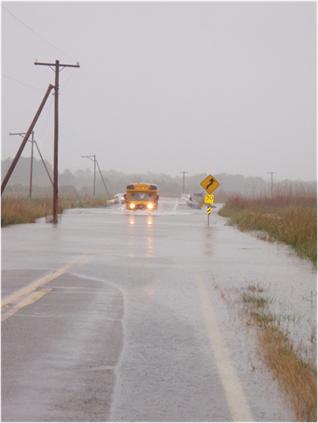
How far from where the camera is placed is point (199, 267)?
14.7m

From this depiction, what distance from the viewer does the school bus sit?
54375 millimetres

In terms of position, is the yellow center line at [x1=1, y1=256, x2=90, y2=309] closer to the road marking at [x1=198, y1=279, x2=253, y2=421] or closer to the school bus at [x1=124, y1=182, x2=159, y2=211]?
the road marking at [x1=198, y1=279, x2=253, y2=421]

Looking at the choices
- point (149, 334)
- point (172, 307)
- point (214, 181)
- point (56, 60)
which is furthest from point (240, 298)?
point (56, 60)

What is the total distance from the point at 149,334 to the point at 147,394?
228 centimetres

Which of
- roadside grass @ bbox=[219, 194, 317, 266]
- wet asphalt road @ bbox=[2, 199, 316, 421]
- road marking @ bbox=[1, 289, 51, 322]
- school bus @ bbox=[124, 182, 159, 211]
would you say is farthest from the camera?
school bus @ bbox=[124, 182, 159, 211]

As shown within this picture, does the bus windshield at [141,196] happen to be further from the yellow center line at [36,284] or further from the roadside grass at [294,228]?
the yellow center line at [36,284]

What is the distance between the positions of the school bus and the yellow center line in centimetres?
3857

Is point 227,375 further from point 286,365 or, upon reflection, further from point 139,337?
point 139,337

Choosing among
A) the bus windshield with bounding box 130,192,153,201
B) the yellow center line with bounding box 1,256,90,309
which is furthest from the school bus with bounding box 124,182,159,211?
the yellow center line with bounding box 1,256,90,309

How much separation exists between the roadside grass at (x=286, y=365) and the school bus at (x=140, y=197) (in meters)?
45.0

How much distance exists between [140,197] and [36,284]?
42829 millimetres

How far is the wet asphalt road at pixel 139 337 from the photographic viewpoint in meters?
5.33

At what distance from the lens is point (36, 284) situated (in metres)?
11.8

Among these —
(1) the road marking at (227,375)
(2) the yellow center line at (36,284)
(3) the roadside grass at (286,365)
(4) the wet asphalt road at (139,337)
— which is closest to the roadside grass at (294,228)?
(4) the wet asphalt road at (139,337)
